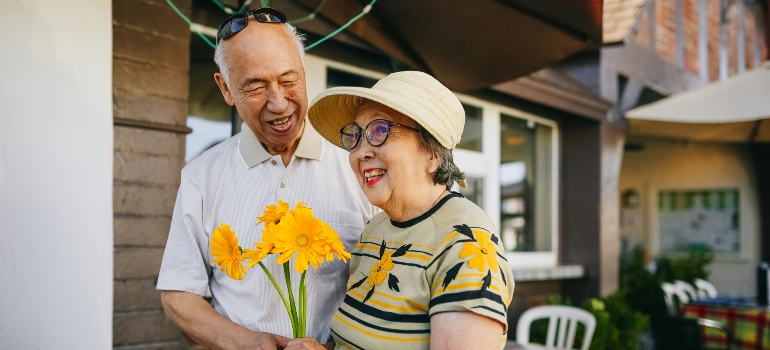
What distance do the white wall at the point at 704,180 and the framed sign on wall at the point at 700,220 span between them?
10cm

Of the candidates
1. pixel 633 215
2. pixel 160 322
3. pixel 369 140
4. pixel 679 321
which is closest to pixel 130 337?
pixel 160 322

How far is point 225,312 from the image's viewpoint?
1810 millimetres

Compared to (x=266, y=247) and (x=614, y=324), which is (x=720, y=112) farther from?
(x=266, y=247)

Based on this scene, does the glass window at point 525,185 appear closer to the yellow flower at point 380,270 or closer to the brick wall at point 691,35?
the brick wall at point 691,35

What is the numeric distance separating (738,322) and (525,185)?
7.01ft

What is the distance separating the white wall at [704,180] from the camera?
9.80m

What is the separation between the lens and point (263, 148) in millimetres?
1859

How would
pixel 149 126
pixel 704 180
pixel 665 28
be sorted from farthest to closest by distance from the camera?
pixel 704 180 < pixel 665 28 < pixel 149 126

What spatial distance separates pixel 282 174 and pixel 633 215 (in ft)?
33.5

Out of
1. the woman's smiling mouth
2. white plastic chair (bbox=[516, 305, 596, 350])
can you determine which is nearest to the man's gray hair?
the woman's smiling mouth

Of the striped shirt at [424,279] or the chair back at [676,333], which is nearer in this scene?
the striped shirt at [424,279]

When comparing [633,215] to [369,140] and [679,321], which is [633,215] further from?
[369,140]

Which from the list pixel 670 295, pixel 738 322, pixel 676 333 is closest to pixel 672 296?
pixel 670 295

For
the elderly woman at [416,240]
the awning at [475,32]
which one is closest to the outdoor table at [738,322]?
the awning at [475,32]
